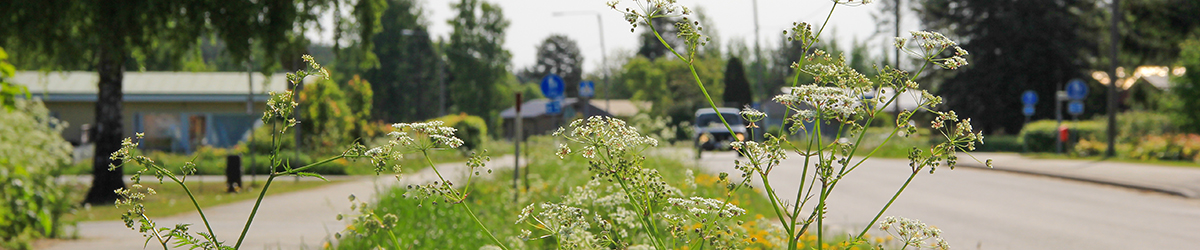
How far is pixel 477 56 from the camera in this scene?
2253 inches

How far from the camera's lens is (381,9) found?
12594 mm

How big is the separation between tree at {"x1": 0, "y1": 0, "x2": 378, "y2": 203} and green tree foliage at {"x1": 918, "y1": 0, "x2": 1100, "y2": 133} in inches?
1356

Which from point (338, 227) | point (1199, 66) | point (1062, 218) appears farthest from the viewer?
point (1199, 66)

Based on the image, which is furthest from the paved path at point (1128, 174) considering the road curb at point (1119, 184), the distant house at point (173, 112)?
the distant house at point (173, 112)

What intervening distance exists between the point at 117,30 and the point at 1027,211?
12.4 metres

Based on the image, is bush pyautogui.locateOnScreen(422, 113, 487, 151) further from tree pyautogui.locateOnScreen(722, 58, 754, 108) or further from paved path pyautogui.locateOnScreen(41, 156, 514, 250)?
tree pyautogui.locateOnScreen(722, 58, 754, 108)

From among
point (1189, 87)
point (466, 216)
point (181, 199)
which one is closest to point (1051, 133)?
point (1189, 87)

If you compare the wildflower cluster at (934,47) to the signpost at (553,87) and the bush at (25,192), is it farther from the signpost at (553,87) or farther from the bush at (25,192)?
the signpost at (553,87)

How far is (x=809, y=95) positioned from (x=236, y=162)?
40.8ft

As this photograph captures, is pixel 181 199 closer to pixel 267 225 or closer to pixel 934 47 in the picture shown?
pixel 267 225

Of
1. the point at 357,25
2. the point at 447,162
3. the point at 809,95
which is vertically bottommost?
the point at 447,162

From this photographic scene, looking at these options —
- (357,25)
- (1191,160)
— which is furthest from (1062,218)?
(1191,160)

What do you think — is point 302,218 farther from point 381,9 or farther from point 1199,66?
point 1199,66

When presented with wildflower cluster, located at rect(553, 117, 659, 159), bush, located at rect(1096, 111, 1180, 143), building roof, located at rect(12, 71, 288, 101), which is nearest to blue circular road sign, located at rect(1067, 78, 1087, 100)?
bush, located at rect(1096, 111, 1180, 143)
